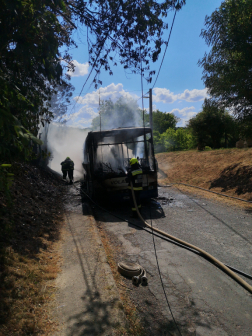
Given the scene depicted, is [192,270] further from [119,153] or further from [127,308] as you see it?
[119,153]

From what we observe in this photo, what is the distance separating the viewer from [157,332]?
9.11 ft

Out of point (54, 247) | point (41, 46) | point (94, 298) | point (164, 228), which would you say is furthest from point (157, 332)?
point (41, 46)

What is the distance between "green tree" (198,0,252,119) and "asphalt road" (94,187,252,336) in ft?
19.3

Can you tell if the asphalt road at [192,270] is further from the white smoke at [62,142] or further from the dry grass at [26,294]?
the white smoke at [62,142]

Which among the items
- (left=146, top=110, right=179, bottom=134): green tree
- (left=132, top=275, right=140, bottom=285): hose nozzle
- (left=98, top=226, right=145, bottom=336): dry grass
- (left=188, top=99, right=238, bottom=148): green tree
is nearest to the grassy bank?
(left=98, top=226, right=145, bottom=336): dry grass

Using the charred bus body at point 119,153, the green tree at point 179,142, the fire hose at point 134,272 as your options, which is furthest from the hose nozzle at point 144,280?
the green tree at point 179,142

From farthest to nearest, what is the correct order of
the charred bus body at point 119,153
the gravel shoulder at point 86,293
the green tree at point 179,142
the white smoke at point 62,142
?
the green tree at point 179,142 < the white smoke at point 62,142 < the charred bus body at point 119,153 < the gravel shoulder at point 86,293

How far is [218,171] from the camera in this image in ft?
48.5

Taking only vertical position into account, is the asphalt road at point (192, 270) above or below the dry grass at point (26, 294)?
below

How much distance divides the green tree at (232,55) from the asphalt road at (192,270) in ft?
19.3

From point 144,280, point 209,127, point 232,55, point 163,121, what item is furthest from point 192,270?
point 163,121

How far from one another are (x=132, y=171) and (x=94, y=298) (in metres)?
5.16

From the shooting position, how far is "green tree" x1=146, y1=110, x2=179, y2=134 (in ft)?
234

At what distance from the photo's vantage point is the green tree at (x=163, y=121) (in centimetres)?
7131
